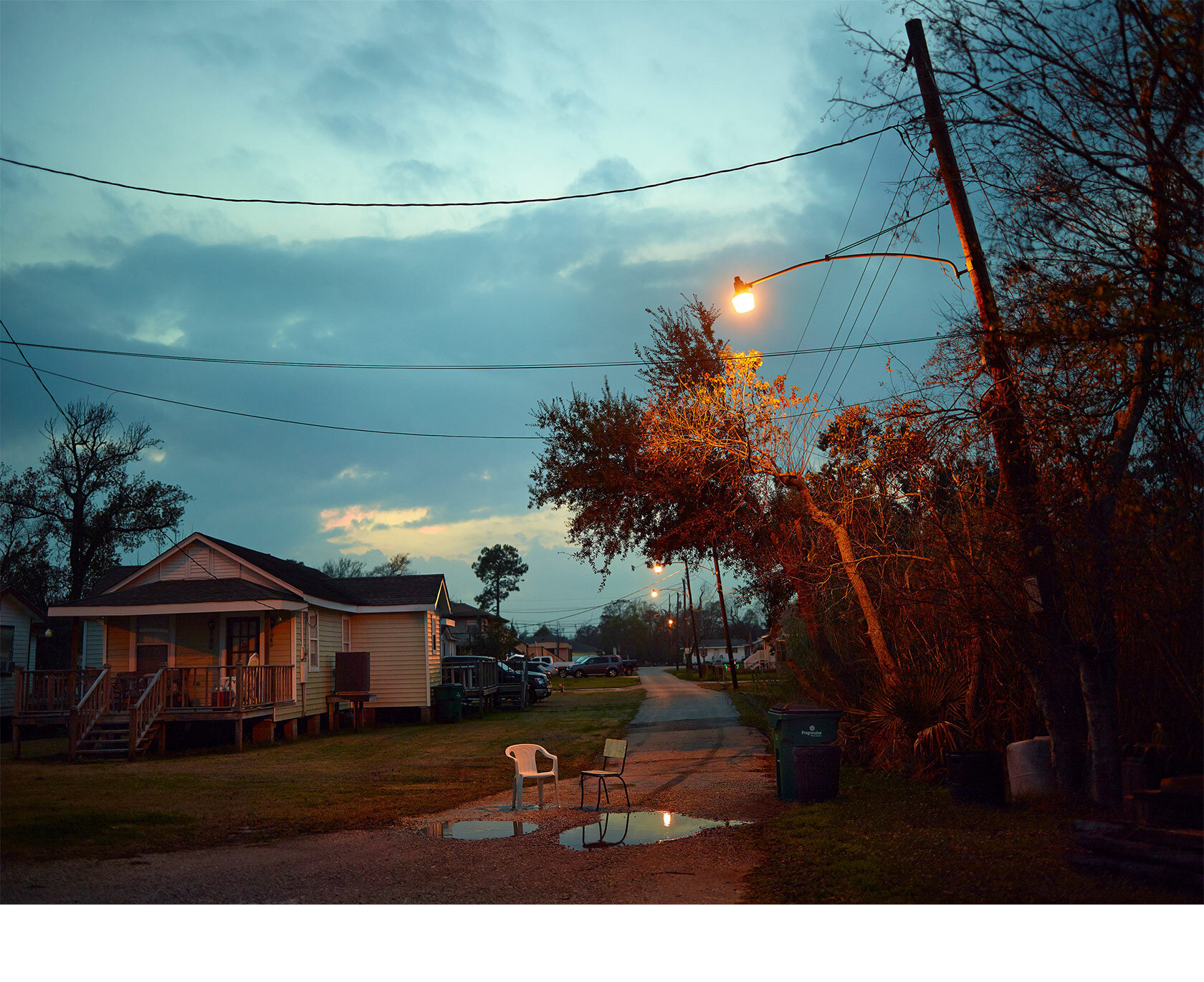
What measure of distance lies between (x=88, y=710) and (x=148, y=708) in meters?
1.19

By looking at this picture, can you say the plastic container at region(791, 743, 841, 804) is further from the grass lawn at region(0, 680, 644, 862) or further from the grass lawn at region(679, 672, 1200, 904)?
the grass lawn at region(0, 680, 644, 862)

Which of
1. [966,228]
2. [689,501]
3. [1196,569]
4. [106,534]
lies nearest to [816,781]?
[1196,569]

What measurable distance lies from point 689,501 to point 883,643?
6.55 m

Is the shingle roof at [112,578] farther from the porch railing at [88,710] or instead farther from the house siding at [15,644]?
the porch railing at [88,710]

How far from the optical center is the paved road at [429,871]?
6586 millimetres

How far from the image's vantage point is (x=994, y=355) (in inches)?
333

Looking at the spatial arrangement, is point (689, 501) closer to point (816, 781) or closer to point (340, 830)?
point (816, 781)

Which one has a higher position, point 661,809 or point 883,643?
point 883,643

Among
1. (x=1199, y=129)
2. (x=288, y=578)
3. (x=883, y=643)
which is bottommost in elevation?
(x=883, y=643)

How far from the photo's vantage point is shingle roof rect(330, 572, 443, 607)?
2781 centimetres

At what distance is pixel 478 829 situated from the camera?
31.8ft

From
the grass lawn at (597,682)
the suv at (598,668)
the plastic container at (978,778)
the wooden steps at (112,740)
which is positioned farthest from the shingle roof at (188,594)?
the suv at (598,668)

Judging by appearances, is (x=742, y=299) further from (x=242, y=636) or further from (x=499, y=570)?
(x=499, y=570)

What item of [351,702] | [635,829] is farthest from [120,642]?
[635,829]
